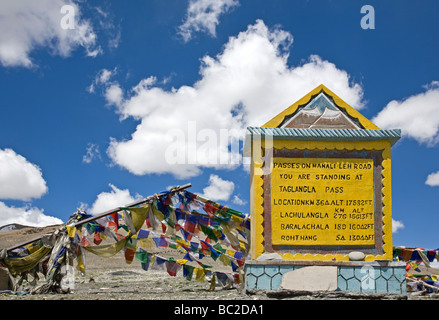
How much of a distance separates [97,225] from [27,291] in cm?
233

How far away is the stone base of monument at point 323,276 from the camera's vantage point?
974 cm

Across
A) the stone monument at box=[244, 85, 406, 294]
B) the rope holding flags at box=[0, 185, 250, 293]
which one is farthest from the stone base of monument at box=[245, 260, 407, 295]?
the rope holding flags at box=[0, 185, 250, 293]

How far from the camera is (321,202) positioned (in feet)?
33.6

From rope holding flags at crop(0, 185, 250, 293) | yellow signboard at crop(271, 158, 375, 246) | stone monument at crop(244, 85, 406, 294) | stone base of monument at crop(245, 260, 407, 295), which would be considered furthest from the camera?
rope holding flags at crop(0, 185, 250, 293)

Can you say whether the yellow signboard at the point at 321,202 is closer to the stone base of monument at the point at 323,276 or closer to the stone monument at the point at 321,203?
the stone monument at the point at 321,203

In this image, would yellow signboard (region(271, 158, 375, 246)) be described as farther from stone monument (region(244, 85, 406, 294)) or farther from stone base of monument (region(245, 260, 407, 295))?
stone base of monument (region(245, 260, 407, 295))

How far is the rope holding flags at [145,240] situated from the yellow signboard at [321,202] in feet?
Answer: 9.25

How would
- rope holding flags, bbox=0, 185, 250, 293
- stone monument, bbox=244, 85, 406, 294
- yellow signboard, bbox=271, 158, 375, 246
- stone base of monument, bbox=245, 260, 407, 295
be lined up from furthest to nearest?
rope holding flags, bbox=0, 185, 250, 293, yellow signboard, bbox=271, 158, 375, 246, stone monument, bbox=244, 85, 406, 294, stone base of monument, bbox=245, 260, 407, 295

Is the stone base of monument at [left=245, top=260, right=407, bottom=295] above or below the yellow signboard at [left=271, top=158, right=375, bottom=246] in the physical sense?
below

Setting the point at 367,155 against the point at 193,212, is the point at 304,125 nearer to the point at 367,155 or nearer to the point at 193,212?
the point at 367,155

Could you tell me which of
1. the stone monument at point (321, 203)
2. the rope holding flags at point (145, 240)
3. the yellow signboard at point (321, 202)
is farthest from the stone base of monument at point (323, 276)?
the rope holding flags at point (145, 240)

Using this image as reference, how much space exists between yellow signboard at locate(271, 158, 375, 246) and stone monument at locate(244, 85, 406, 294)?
2 cm

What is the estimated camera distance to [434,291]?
38.8ft

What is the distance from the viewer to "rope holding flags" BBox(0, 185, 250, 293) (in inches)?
450
